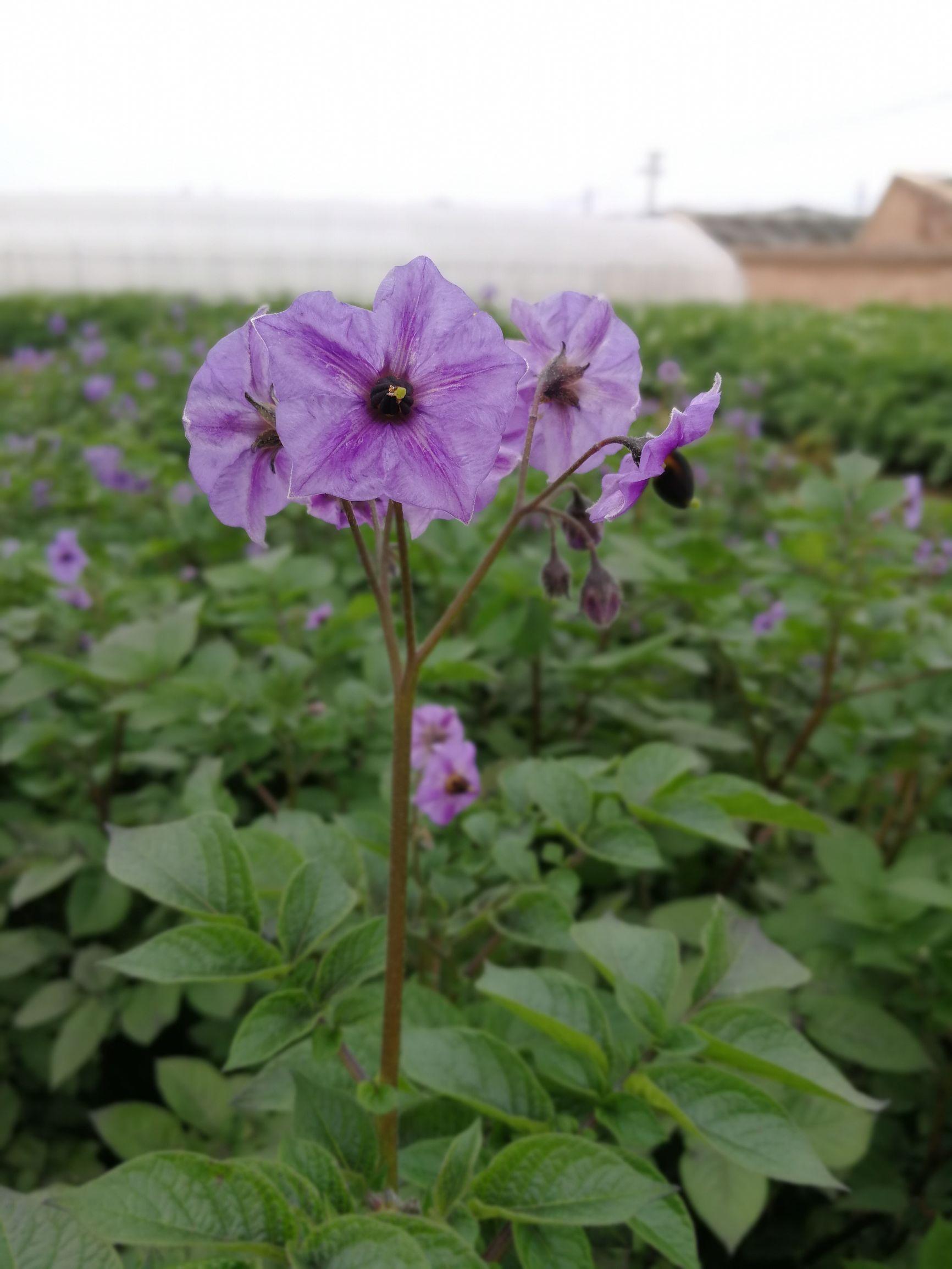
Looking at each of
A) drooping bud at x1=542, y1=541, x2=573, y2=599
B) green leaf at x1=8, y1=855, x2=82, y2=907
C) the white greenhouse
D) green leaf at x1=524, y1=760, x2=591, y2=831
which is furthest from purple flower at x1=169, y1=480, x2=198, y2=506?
the white greenhouse

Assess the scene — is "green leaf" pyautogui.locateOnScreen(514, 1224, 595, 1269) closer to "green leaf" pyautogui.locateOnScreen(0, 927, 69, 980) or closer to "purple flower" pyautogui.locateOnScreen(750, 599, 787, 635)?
"green leaf" pyautogui.locateOnScreen(0, 927, 69, 980)

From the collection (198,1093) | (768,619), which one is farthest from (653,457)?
(768,619)

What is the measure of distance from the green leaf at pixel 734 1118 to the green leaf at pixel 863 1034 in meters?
0.54

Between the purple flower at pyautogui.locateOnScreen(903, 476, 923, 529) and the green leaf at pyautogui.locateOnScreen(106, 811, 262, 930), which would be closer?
the green leaf at pyautogui.locateOnScreen(106, 811, 262, 930)

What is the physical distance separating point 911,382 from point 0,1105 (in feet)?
28.6

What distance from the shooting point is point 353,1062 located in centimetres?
106

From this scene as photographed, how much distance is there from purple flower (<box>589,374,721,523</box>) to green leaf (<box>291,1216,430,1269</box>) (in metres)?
0.58

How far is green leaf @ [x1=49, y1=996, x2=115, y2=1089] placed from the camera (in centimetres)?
164

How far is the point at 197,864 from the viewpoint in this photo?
106 centimetres

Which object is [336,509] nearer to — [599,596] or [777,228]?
[599,596]

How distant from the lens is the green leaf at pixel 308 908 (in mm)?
1021

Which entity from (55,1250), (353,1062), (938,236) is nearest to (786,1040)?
(353,1062)

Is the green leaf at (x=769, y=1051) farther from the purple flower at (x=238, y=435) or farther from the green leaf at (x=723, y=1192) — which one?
the purple flower at (x=238, y=435)

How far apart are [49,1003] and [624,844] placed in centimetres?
109
